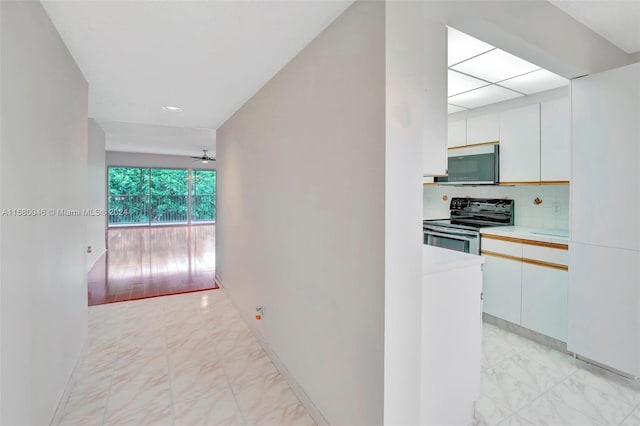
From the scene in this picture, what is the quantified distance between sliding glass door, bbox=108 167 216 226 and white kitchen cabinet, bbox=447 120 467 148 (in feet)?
28.2

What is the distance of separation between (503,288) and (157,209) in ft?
35.6

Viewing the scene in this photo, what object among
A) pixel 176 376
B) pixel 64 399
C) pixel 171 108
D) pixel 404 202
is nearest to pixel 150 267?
pixel 171 108

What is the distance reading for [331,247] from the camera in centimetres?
172

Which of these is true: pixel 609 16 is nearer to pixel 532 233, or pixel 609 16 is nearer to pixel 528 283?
pixel 532 233

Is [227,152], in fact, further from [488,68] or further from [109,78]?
[488,68]

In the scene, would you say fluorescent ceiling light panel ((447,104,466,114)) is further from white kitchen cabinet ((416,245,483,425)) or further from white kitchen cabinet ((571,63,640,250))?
white kitchen cabinet ((416,245,483,425))

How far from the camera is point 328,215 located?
1744 millimetres

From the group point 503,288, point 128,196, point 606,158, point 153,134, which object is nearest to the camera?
point 606,158

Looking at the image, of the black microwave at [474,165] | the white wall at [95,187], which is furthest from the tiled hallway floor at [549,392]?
the white wall at [95,187]

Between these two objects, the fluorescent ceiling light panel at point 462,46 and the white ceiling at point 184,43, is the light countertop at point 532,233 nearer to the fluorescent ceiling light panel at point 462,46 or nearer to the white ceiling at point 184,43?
the fluorescent ceiling light panel at point 462,46

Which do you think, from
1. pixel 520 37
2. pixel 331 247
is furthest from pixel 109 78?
pixel 520 37

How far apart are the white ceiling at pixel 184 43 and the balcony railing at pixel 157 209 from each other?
8055 mm

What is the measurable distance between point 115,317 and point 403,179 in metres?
3.51

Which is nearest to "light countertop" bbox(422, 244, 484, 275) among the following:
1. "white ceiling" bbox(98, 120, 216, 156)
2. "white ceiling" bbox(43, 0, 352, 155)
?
"white ceiling" bbox(43, 0, 352, 155)
